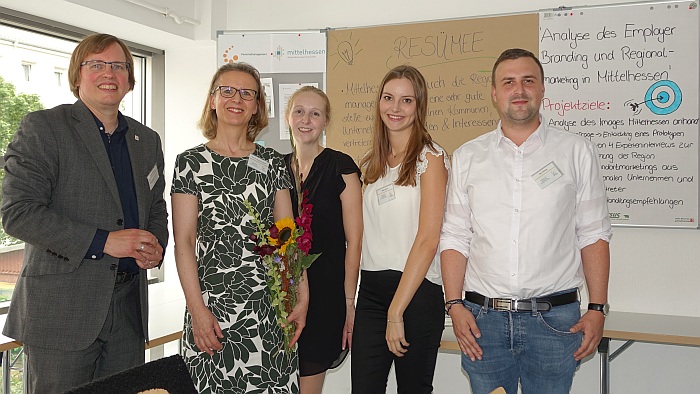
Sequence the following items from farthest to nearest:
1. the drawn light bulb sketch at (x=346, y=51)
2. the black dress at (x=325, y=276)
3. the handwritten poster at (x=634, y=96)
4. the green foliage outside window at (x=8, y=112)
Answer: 1. the drawn light bulb sketch at (x=346, y=51)
2. the green foliage outside window at (x=8, y=112)
3. the handwritten poster at (x=634, y=96)
4. the black dress at (x=325, y=276)

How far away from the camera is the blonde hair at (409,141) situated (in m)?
2.47

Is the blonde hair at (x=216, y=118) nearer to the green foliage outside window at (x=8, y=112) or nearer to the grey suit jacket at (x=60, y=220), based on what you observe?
the grey suit jacket at (x=60, y=220)

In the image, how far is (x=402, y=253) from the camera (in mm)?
2484

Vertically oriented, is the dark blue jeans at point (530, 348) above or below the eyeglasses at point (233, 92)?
below

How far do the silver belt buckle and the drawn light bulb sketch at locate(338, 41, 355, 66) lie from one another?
8.17 ft

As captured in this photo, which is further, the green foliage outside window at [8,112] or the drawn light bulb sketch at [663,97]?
the green foliage outside window at [8,112]

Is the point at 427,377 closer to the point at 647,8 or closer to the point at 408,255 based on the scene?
the point at 408,255

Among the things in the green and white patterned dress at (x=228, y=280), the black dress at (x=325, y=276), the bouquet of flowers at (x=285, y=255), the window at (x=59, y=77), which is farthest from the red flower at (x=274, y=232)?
the window at (x=59, y=77)

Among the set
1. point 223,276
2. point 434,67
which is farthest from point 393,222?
point 434,67

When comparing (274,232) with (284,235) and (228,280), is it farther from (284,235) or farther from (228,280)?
(228,280)

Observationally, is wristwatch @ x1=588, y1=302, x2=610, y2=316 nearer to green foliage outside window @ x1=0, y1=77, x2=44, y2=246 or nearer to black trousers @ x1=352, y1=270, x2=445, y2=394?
black trousers @ x1=352, y1=270, x2=445, y2=394

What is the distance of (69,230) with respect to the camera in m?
2.16

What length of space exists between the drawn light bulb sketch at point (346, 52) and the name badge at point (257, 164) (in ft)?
7.07

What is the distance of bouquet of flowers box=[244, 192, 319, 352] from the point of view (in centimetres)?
231
